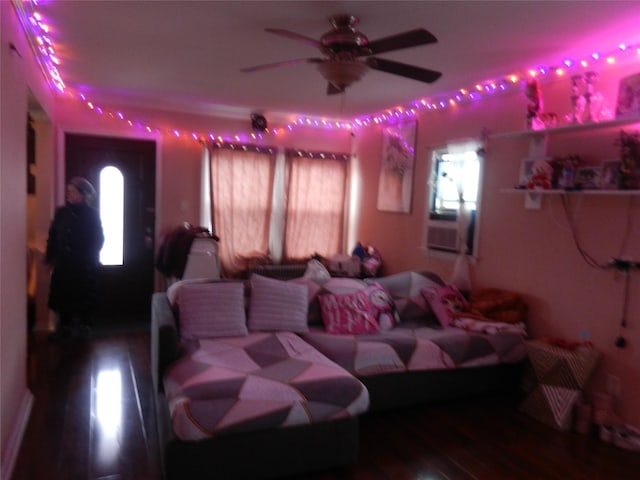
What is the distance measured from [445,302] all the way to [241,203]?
2.75 m

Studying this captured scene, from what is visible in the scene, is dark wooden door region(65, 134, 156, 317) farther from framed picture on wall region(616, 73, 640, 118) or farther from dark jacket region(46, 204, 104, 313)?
framed picture on wall region(616, 73, 640, 118)

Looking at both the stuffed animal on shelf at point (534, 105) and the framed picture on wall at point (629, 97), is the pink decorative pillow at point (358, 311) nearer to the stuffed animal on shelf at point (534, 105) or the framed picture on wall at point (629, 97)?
the stuffed animal on shelf at point (534, 105)

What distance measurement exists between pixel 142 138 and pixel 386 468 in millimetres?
4236

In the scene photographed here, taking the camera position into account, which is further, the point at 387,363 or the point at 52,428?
the point at 387,363

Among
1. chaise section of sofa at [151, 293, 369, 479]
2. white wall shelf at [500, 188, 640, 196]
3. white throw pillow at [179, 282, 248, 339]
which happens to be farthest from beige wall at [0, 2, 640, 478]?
white throw pillow at [179, 282, 248, 339]

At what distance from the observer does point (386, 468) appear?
2.56m

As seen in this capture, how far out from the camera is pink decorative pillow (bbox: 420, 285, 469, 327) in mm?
3873

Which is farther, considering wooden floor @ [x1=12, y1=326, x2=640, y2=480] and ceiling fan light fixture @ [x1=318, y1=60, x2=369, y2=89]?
ceiling fan light fixture @ [x1=318, y1=60, x2=369, y2=89]

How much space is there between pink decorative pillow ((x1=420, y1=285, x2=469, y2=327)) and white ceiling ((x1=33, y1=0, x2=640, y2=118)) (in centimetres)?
177

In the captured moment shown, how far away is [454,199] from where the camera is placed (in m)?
4.52

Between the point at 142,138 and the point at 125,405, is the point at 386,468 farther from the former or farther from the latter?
the point at 142,138

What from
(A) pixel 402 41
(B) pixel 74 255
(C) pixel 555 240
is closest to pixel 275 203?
(B) pixel 74 255

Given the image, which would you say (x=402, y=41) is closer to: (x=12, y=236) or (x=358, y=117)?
(x=12, y=236)

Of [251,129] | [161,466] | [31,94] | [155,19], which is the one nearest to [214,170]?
[251,129]
